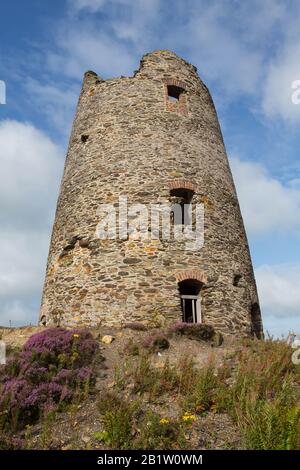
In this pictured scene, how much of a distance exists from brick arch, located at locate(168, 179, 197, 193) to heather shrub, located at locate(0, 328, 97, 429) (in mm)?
5417

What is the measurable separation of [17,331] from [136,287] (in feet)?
12.0

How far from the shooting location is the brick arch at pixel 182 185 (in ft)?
42.2

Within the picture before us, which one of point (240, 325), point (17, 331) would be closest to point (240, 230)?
point (240, 325)

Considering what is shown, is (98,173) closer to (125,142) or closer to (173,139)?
(125,142)

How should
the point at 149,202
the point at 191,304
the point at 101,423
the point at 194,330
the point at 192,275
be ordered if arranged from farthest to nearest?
the point at 149,202 → the point at 191,304 → the point at 192,275 → the point at 194,330 → the point at 101,423

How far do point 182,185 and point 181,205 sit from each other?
2.06ft

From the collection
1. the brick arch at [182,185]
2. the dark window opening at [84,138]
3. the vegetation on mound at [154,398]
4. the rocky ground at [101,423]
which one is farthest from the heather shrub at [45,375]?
the dark window opening at [84,138]

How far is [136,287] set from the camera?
1130 cm

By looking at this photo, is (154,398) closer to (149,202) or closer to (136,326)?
(136,326)

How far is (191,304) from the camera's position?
1202cm

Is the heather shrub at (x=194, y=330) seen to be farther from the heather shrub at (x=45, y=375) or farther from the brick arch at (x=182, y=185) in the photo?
the brick arch at (x=182, y=185)

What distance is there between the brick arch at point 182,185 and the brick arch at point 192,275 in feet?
9.02

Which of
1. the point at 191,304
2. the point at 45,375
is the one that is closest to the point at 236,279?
the point at 191,304

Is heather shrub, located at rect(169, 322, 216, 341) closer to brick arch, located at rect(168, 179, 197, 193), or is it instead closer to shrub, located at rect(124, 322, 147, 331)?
shrub, located at rect(124, 322, 147, 331)
